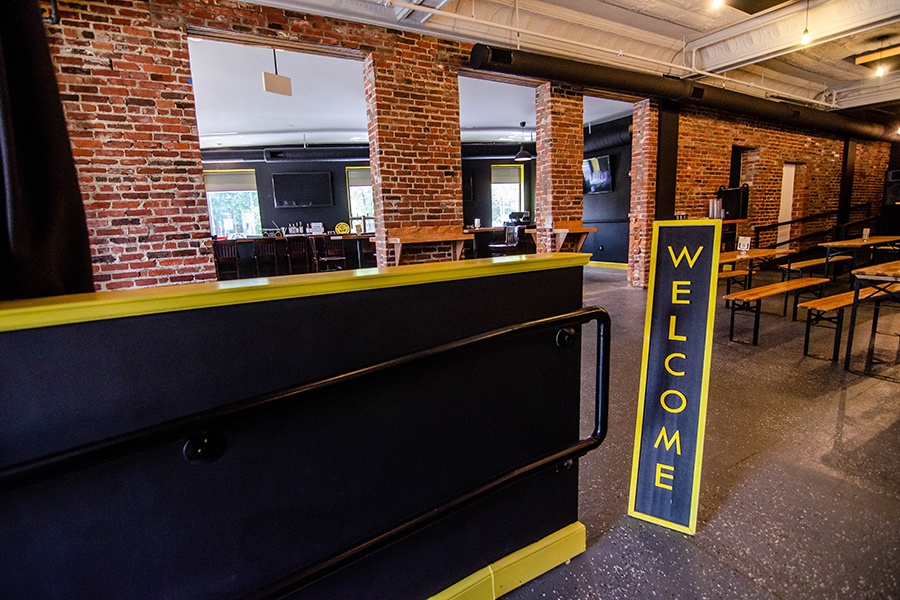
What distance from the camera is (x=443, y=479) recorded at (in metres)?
1.29

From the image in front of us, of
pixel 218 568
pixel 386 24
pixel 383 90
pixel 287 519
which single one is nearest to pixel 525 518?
pixel 287 519

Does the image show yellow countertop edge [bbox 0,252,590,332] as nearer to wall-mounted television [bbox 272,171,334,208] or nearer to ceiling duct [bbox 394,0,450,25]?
ceiling duct [bbox 394,0,450,25]

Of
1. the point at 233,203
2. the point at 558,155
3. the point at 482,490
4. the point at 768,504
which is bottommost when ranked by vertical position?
the point at 768,504

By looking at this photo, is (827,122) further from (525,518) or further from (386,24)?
(525,518)

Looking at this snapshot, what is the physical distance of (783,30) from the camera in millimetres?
5094

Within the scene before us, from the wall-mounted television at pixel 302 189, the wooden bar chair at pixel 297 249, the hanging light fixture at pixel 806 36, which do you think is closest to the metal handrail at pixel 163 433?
the hanging light fixture at pixel 806 36

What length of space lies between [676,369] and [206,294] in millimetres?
1583

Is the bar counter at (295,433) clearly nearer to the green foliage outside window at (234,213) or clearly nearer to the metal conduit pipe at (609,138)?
the metal conduit pipe at (609,138)

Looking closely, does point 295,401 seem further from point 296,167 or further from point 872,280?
point 296,167

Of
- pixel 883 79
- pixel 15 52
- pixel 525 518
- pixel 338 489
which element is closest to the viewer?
pixel 15 52

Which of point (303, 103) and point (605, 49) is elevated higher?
point (303, 103)

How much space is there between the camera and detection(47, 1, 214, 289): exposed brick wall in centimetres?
331

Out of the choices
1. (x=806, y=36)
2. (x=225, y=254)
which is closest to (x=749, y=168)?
(x=806, y=36)

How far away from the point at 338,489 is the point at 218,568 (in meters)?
0.31
